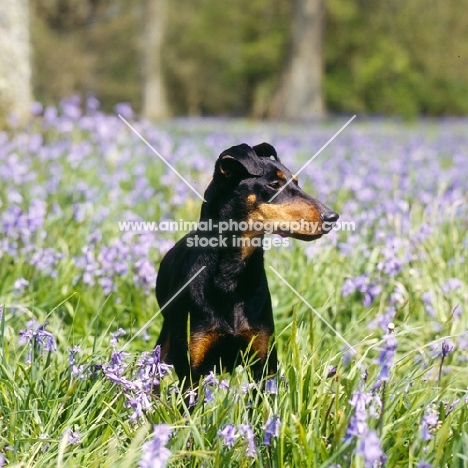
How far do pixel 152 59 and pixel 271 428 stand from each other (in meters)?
24.0

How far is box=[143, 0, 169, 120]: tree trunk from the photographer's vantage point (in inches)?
957

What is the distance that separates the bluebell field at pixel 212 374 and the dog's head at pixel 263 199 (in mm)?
407

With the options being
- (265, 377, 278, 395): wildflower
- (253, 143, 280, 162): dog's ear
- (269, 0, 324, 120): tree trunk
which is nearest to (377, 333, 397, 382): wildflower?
(265, 377, 278, 395): wildflower

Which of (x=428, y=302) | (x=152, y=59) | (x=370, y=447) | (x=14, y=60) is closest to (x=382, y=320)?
(x=428, y=302)

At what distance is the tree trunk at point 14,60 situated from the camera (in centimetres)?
769

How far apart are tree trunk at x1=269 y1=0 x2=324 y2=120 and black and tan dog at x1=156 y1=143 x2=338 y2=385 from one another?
1569 centimetres

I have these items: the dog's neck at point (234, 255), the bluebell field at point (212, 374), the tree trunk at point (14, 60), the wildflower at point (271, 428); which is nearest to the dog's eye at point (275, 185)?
the dog's neck at point (234, 255)

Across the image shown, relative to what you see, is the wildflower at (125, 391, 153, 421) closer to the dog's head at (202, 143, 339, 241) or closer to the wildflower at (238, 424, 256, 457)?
the wildflower at (238, 424, 256, 457)

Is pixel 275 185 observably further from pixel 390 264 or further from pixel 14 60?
pixel 14 60

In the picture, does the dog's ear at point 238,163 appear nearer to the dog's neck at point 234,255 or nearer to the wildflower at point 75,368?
the dog's neck at point 234,255

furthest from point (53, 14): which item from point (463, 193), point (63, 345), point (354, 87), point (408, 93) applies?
point (63, 345)

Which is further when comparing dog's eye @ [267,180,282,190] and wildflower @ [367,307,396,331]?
wildflower @ [367,307,396,331]

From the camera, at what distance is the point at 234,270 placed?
2744 mm

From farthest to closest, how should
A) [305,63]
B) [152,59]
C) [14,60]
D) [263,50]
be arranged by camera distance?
[263,50]
[152,59]
[305,63]
[14,60]
